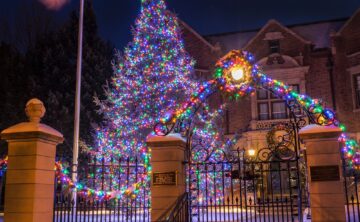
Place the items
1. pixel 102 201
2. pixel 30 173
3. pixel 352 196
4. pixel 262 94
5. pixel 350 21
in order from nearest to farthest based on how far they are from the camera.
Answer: pixel 352 196 → pixel 30 173 → pixel 102 201 → pixel 350 21 → pixel 262 94

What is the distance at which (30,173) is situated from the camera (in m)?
8.97

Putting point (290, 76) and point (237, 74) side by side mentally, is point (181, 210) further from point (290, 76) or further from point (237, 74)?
point (290, 76)

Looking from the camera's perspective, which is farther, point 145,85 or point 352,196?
point 145,85

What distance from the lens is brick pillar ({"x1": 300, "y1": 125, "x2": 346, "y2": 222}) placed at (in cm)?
870

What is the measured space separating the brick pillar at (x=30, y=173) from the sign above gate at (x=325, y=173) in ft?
18.8

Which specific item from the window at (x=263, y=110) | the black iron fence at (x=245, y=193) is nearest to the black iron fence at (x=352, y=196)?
the black iron fence at (x=245, y=193)

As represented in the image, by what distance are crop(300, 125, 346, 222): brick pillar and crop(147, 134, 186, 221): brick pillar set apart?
2838mm

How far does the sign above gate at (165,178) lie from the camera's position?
9.52m

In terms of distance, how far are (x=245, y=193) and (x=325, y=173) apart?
6.07 ft

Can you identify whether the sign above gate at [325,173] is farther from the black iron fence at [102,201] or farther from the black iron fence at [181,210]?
the black iron fence at [102,201]

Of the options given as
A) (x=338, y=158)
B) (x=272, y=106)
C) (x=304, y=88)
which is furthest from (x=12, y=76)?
(x=338, y=158)

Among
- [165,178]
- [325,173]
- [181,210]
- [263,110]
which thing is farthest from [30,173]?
[263,110]

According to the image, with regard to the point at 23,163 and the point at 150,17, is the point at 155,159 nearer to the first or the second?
the point at 23,163

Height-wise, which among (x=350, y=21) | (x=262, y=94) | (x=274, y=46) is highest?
(x=350, y=21)
